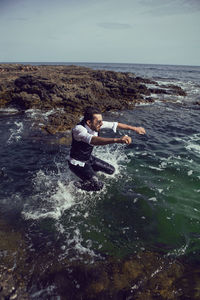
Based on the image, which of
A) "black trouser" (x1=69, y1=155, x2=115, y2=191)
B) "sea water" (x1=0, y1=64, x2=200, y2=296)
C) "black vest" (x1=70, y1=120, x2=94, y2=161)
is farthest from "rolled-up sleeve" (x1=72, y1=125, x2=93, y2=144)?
"sea water" (x1=0, y1=64, x2=200, y2=296)

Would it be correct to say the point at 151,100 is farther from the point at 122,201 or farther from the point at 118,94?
the point at 122,201

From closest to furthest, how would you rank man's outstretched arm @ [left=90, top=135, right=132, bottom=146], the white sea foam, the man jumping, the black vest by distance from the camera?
man's outstretched arm @ [left=90, top=135, right=132, bottom=146], the man jumping, the black vest, the white sea foam

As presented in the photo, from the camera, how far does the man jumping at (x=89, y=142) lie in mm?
4940

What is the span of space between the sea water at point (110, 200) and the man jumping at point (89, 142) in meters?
0.75

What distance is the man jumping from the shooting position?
4.94 metres

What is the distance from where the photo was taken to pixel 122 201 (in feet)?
21.9

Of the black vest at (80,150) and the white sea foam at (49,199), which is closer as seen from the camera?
the black vest at (80,150)

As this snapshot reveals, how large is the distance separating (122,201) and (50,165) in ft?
12.7

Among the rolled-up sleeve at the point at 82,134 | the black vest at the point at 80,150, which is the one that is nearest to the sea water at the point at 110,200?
the black vest at the point at 80,150

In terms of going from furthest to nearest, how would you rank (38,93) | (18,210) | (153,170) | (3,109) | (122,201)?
(38,93)
(3,109)
(153,170)
(122,201)
(18,210)

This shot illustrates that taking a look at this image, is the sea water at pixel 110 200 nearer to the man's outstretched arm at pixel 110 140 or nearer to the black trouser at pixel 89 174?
the black trouser at pixel 89 174

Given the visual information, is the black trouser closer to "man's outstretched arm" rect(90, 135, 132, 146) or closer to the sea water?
the sea water

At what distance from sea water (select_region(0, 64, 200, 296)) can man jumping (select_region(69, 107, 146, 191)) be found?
2.45 feet

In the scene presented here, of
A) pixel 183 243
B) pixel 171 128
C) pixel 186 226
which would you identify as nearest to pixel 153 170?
pixel 186 226
